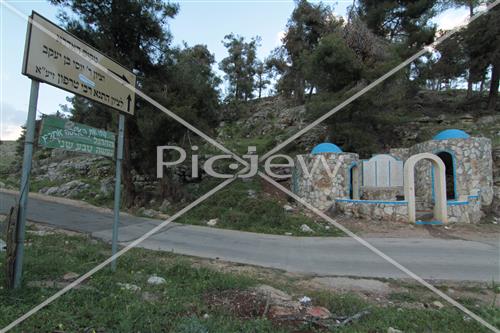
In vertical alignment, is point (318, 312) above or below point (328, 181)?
below

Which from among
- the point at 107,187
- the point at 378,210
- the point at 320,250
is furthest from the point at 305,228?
the point at 107,187

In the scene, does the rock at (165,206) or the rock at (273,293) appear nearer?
the rock at (273,293)

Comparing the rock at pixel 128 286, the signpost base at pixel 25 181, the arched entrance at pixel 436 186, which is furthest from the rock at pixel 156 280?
the arched entrance at pixel 436 186

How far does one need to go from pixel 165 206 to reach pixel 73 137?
1006 cm

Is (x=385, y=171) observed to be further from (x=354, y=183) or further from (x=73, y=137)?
(x=73, y=137)

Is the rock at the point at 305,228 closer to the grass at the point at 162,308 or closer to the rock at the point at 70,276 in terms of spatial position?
the grass at the point at 162,308

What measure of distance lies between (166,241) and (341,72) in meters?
13.5

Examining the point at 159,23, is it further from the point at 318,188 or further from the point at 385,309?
the point at 385,309

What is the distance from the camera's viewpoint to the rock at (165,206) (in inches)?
539

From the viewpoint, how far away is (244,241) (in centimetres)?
844

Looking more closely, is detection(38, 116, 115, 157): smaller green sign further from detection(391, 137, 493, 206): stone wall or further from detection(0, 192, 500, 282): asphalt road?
detection(391, 137, 493, 206): stone wall

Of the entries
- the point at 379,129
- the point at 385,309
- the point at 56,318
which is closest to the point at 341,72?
the point at 379,129

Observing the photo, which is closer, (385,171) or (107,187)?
(385,171)

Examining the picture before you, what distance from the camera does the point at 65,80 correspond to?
167 inches
